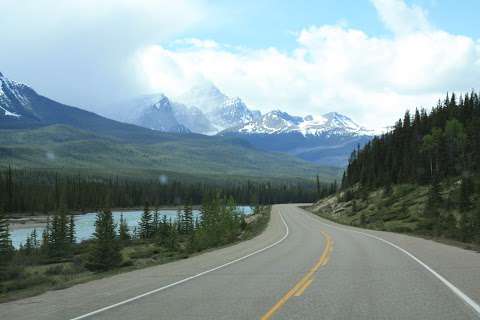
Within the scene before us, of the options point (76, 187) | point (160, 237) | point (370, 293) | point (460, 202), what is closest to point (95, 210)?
point (76, 187)

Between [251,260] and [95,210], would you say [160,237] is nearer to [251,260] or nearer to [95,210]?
[251,260]

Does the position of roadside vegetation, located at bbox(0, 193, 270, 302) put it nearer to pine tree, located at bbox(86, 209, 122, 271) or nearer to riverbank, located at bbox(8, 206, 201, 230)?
pine tree, located at bbox(86, 209, 122, 271)

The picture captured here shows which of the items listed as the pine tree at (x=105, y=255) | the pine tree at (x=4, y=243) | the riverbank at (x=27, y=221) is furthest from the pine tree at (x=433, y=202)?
the riverbank at (x=27, y=221)

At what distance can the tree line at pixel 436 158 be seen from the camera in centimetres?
6606

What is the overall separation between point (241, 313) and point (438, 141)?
8978 centimetres

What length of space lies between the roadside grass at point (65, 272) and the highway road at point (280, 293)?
1.01 metres

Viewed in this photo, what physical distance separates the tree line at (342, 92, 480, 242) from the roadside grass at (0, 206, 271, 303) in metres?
25.0

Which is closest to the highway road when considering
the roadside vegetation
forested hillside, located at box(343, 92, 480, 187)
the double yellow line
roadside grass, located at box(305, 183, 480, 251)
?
the double yellow line

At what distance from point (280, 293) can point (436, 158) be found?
8710 centimetres

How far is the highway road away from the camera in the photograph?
1089cm

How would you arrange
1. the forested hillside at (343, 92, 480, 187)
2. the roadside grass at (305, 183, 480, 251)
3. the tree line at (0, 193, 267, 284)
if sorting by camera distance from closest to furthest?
the tree line at (0, 193, 267, 284) < the roadside grass at (305, 183, 480, 251) < the forested hillside at (343, 92, 480, 187)

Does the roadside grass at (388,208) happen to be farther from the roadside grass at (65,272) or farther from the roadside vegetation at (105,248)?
the roadside grass at (65,272)

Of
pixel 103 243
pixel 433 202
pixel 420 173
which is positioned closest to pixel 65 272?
pixel 103 243

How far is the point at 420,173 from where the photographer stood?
93.6 metres
